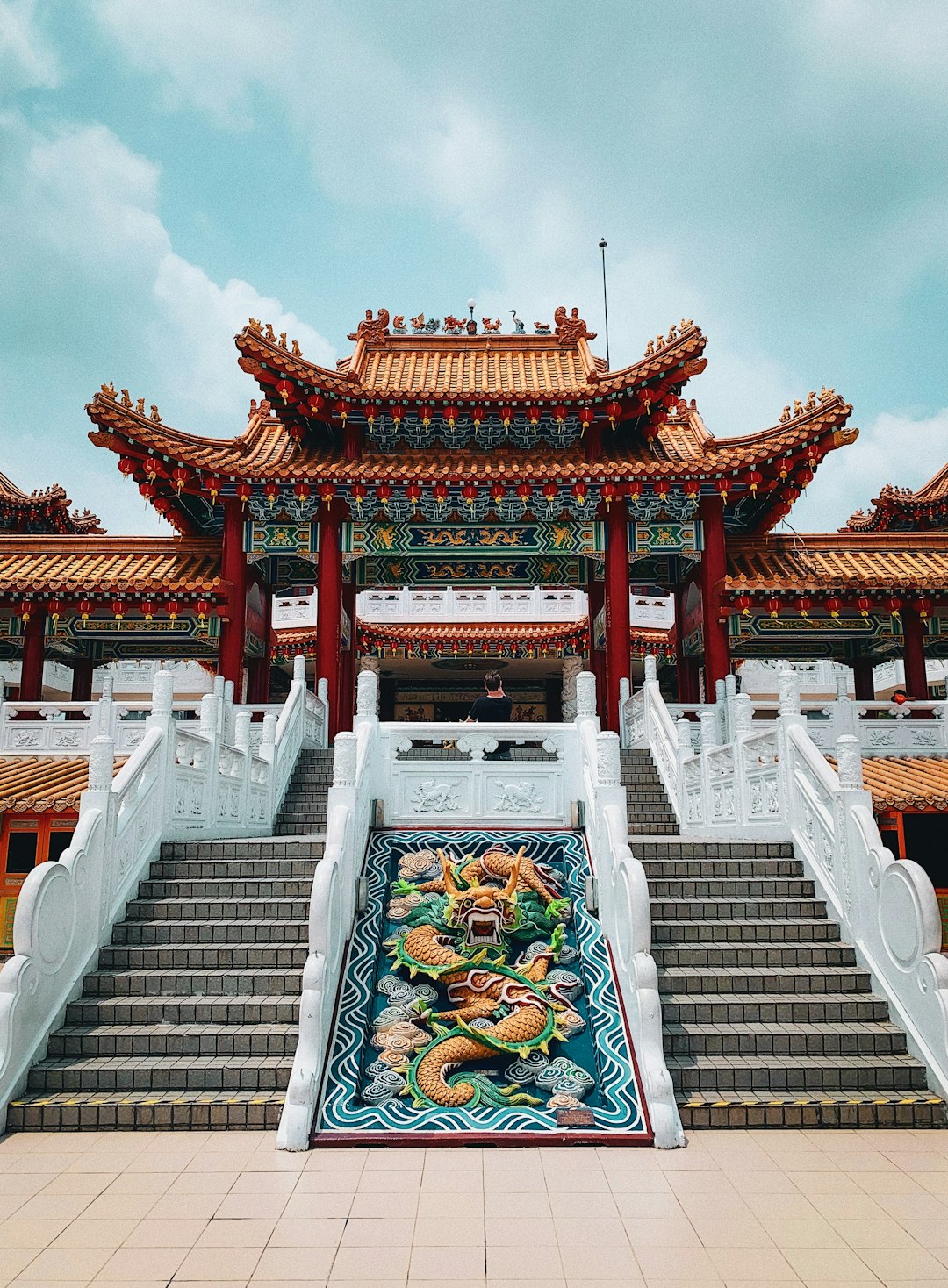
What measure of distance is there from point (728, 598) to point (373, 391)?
6132 mm

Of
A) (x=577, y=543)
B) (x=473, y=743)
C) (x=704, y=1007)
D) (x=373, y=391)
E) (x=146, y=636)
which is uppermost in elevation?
(x=373, y=391)

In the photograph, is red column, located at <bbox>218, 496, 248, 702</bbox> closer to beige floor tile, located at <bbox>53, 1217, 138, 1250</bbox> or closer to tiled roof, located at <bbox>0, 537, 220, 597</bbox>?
tiled roof, located at <bbox>0, 537, 220, 597</bbox>

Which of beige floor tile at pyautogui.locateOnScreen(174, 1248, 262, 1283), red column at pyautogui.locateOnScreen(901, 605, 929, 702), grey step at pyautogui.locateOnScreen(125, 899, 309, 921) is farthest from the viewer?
red column at pyautogui.locateOnScreen(901, 605, 929, 702)

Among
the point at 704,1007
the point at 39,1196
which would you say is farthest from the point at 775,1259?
the point at 39,1196

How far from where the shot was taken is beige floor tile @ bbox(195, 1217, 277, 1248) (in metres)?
3.93

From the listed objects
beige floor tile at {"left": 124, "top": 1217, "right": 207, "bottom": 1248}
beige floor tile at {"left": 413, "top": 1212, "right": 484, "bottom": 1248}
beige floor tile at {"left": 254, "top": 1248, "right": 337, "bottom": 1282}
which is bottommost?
beige floor tile at {"left": 413, "top": 1212, "right": 484, "bottom": 1248}

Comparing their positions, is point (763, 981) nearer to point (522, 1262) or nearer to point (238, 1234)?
point (522, 1262)

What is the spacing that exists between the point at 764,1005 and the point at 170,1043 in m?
4.16

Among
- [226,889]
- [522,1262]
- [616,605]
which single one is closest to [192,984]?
[226,889]

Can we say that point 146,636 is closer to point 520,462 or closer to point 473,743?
point 520,462

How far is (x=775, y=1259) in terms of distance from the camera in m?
3.81

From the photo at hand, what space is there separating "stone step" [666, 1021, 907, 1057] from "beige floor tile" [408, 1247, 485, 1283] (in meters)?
2.34

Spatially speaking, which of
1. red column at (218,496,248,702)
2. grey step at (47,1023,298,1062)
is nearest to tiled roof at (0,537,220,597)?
red column at (218,496,248,702)

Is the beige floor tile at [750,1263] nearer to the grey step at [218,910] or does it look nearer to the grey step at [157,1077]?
the grey step at [157,1077]
